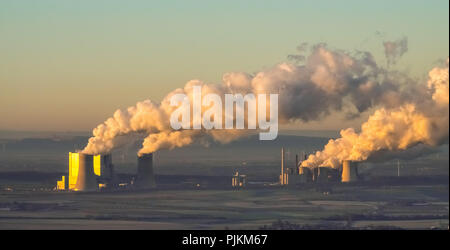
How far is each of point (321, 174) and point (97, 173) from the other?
32.3 metres

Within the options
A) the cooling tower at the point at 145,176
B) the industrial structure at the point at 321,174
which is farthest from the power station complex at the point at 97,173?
the industrial structure at the point at 321,174

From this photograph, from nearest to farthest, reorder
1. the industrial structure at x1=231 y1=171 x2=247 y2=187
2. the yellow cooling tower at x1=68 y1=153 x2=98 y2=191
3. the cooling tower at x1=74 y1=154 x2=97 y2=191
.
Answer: the yellow cooling tower at x1=68 y1=153 x2=98 y2=191
the cooling tower at x1=74 y1=154 x2=97 y2=191
the industrial structure at x1=231 y1=171 x2=247 y2=187

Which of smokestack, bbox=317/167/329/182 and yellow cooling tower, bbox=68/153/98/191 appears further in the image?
smokestack, bbox=317/167/329/182

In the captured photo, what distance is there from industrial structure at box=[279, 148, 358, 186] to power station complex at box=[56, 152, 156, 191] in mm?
21738

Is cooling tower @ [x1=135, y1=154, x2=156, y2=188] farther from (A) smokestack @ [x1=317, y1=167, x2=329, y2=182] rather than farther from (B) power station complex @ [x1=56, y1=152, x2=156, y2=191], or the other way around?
(A) smokestack @ [x1=317, y1=167, x2=329, y2=182]

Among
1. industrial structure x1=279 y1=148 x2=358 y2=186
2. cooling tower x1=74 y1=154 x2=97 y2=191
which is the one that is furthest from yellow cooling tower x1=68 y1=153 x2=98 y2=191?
industrial structure x1=279 y1=148 x2=358 y2=186

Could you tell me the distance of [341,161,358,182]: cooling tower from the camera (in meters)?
154

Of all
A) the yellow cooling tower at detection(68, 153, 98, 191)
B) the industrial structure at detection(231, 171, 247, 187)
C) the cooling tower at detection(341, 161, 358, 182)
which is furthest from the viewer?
the industrial structure at detection(231, 171, 247, 187)

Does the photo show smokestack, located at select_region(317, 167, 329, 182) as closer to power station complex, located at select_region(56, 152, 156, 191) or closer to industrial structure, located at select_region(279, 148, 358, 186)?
industrial structure, located at select_region(279, 148, 358, 186)

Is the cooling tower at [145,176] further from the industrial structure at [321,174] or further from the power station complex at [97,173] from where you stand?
the industrial structure at [321,174]

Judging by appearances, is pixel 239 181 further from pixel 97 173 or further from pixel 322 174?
pixel 97 173

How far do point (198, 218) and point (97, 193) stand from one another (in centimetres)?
1741

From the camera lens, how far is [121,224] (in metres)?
132
